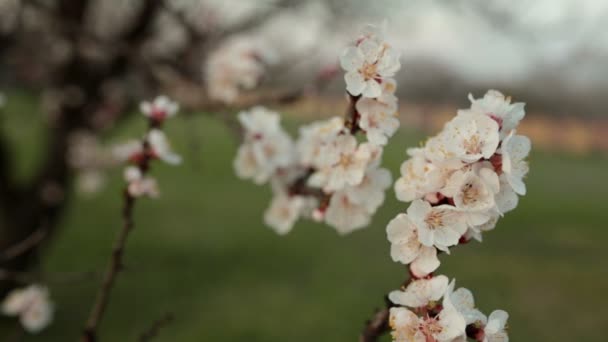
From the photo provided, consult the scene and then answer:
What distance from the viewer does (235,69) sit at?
220cm

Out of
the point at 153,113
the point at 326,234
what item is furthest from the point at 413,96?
the point at 153,113

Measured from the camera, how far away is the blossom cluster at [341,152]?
1.04 metres

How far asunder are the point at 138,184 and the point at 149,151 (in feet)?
0.26

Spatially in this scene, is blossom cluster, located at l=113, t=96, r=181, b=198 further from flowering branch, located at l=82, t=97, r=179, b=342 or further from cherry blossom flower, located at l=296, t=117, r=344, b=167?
cherry blossom flower, located at l=296, t=117, r=344, b=167

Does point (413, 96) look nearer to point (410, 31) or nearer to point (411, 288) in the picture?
point (410, 31)

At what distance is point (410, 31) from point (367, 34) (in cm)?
374

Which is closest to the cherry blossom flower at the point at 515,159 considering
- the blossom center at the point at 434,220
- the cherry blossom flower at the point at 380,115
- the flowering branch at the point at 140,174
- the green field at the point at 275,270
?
the blossom center at the point at 434,220

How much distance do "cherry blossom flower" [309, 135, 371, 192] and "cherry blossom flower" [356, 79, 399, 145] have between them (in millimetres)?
81

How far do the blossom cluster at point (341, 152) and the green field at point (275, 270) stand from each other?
167cm

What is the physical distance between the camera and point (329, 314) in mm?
5324

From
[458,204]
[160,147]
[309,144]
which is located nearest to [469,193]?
[458,204]

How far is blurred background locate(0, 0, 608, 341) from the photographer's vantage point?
122 inches

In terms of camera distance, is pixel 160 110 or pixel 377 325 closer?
pixel 377 325

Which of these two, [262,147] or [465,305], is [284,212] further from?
[465,305]
